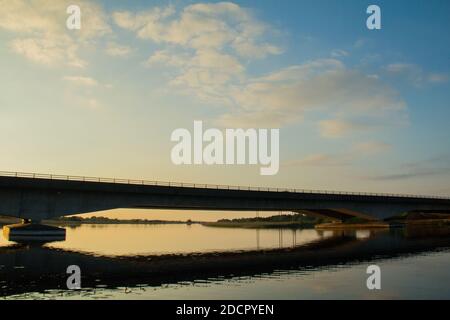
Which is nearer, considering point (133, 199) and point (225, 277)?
point (225, 277)

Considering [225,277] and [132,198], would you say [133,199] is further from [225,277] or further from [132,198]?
[225,277]

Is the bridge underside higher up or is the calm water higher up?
the bridge underside

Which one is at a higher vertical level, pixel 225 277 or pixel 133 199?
pixel 133 199

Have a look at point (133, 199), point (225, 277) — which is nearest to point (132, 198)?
point (133, 199)

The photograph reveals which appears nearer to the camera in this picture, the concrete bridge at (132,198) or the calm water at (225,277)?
the calm water at (225,277)

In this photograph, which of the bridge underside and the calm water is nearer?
the calm water

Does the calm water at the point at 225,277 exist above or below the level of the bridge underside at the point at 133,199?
below

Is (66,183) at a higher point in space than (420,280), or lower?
higher

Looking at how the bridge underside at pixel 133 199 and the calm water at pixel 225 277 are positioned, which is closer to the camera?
the calm water at pixel 225 277
